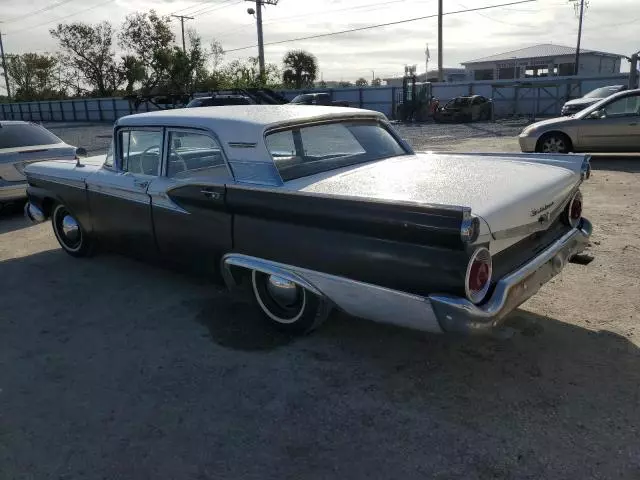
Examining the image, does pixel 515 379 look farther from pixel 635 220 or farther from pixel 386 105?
pixel 386 105

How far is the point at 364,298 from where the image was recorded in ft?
9.71

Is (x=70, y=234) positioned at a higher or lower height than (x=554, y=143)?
lower

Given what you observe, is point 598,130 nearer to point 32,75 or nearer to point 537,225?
point 537,225

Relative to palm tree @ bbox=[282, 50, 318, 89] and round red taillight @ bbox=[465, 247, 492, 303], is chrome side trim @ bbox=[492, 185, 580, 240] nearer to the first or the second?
round red taillight @ bbox=[465, 247, 492, 303]

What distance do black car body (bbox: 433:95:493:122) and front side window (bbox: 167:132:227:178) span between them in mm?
24040

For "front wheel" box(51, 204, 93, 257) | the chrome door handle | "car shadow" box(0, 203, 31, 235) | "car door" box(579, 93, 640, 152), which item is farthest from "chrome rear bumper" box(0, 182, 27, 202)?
"car door" box(579, 93, 640, 152)

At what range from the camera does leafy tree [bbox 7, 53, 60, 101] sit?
2175 inches

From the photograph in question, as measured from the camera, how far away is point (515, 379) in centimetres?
303

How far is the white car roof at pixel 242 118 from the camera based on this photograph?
3.65 metres

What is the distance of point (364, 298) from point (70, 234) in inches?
152

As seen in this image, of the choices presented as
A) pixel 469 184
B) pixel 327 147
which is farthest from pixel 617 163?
pixel 469 184

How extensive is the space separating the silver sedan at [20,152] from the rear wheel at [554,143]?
27.4ft

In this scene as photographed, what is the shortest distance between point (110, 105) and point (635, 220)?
40.6 m

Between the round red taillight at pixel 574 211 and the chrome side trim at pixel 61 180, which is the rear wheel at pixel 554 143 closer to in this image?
the round red taillight at pixel 574 211
